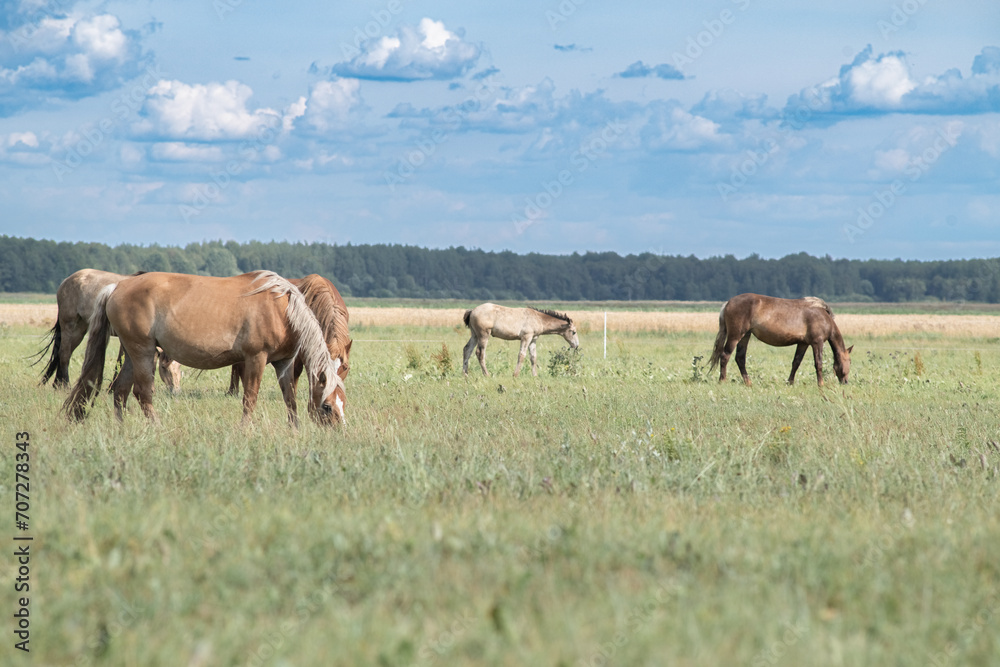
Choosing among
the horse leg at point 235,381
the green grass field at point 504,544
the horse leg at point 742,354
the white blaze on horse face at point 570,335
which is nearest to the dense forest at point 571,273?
the white blaze on horse face at point 570,335

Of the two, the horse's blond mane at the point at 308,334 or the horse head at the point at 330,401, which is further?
the horse's blond mane at the point at 308,334

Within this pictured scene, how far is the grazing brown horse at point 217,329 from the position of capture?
8.90 m

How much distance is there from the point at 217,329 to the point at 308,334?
98cm

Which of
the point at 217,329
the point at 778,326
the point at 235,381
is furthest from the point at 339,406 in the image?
the point at 778,326

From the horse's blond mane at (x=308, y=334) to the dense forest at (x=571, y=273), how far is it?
429 ft

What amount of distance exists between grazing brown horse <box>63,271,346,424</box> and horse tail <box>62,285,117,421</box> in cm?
1

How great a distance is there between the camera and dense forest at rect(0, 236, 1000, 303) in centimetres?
14350

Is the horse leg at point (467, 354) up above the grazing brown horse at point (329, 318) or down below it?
below

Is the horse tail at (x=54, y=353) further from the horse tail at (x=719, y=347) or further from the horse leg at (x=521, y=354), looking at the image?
the horse tail at (x=719, y=347)

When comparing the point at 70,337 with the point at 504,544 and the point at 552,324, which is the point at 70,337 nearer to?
the point at 552,324

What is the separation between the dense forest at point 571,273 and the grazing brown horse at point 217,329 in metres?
130

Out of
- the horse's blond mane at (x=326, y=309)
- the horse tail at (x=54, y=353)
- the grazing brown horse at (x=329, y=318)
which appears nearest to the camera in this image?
the grazing brown horse at (x=329, y=318)

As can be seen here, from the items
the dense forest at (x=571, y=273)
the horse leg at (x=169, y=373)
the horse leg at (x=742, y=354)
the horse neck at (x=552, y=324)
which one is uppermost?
the dense forest at (x=571, y=273)

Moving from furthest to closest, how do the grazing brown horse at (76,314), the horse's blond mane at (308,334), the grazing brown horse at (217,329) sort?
the grazing brown horse at (76,314)
the grazing brown horse at (217,329)
the horse's blond mane at (308,334)
